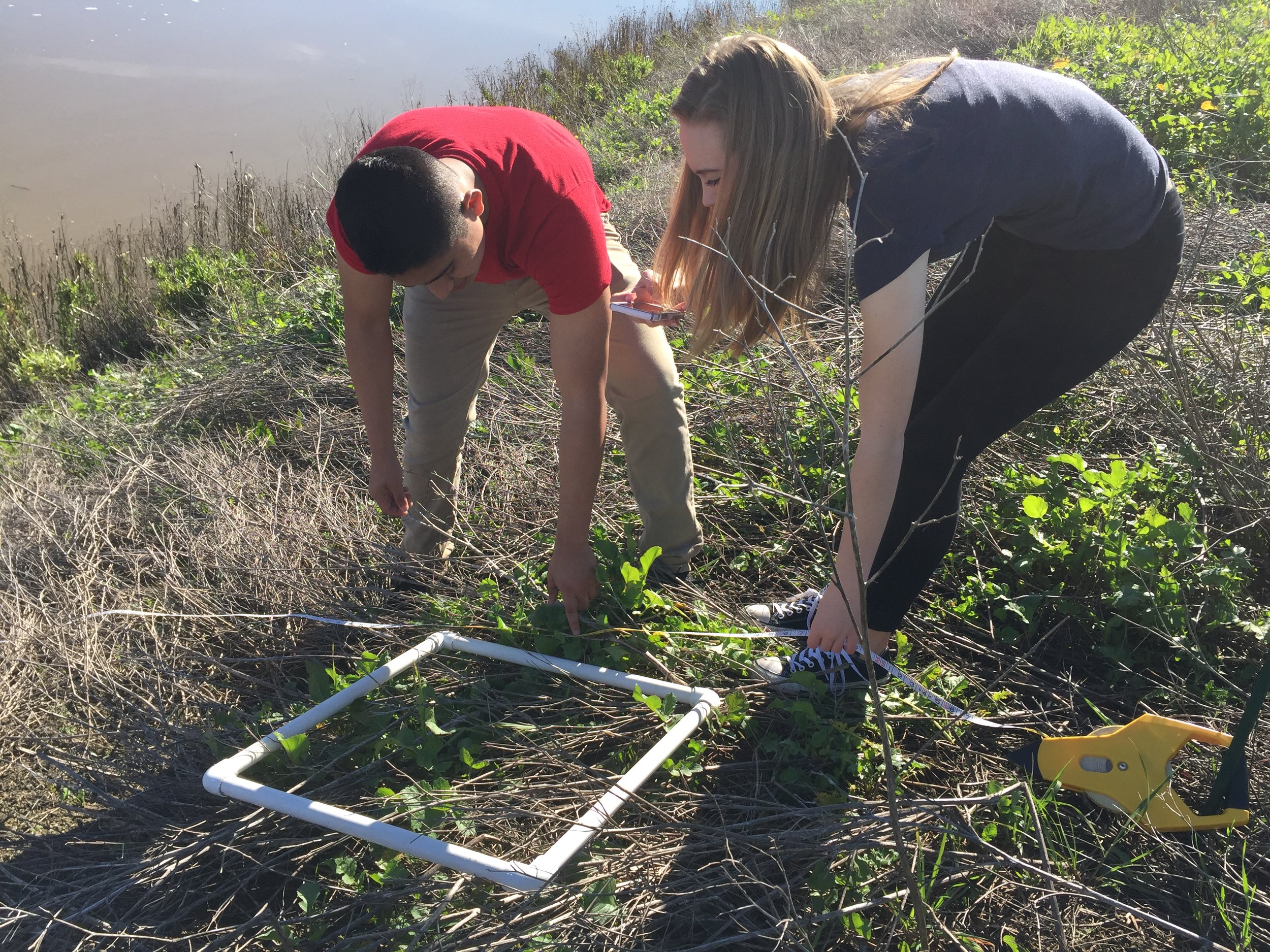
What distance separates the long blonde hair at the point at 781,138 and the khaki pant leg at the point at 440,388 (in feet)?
3.07

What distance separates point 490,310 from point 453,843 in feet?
4.72

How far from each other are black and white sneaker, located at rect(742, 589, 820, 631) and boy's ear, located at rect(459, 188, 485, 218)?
1272mm

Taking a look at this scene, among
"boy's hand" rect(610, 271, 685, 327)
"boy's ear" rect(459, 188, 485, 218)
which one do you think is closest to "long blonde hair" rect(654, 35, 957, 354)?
"boy's ear" rect(459, 188, 485, 218)

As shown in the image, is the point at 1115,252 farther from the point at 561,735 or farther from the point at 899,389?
the point at 561,735

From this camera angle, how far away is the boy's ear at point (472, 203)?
6.46 ft

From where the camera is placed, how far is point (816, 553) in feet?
9.15

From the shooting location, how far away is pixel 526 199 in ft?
7.09

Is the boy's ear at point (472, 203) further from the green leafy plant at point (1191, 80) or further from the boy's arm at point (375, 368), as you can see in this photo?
the green leafy plant at point (1191, 80)

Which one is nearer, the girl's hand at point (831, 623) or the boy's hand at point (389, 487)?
the girl's hand at point (831, 623)

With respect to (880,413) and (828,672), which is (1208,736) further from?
→ (880,413)

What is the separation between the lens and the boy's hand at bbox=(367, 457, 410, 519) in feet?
8.43

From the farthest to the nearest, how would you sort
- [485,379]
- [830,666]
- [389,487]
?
[485,379]
[389,487]
[830,666]

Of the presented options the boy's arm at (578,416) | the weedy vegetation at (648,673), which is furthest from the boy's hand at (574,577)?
the weedy vegetation at (648,673)

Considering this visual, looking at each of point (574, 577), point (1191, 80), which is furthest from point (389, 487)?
point (1191, 80)
